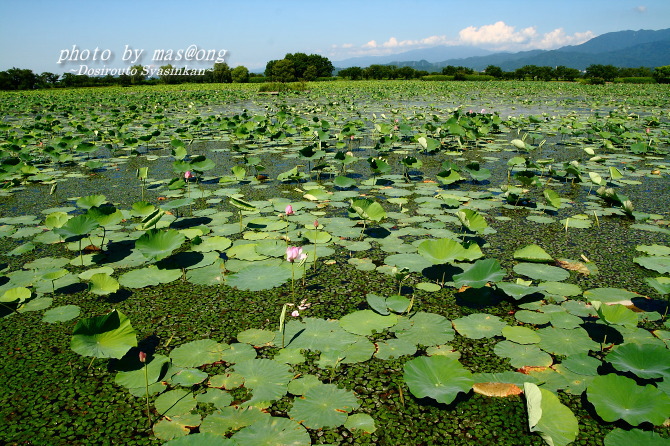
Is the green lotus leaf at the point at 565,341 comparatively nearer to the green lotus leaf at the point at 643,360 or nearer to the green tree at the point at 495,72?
the green lotus leaf at the point at 643,360

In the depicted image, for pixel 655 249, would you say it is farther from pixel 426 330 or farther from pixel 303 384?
pixel 303 384

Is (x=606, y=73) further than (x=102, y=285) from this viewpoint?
Yes

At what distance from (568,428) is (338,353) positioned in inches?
39.0

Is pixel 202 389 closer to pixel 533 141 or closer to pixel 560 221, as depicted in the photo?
pixel 560 221

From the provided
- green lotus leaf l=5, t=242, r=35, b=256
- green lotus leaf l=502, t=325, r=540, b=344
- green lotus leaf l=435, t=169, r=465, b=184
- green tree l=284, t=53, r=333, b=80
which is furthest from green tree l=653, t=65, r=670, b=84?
green lotus leaf l=5, t=242, r=35, b=256

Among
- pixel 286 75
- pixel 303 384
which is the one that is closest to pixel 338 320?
pixel 303 384

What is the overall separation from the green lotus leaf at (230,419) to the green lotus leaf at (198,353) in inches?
14.6

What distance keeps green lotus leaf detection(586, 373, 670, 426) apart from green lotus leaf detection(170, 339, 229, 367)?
66.0 inches

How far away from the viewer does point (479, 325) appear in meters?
2.29

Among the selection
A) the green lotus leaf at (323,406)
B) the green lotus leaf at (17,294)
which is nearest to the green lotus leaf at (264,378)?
the green lotus leaf at (323,406)

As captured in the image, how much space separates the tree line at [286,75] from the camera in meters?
37.3

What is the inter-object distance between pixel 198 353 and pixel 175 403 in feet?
1.13

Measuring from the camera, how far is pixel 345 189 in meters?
5.14

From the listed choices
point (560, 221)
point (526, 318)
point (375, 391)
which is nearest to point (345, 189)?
point (560, 221)
